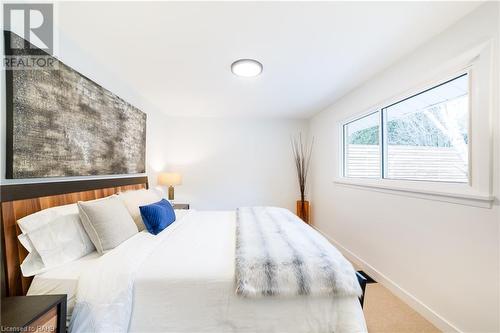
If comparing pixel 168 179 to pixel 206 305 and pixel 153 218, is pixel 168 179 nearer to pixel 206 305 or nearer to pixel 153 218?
pixel 153 218

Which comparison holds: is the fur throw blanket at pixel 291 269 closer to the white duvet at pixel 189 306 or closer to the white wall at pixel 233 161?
the white duvet at pixel 189 306

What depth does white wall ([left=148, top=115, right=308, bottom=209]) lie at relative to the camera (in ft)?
14.7

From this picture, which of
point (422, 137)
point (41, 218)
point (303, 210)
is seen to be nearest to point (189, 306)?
point (41, 218)

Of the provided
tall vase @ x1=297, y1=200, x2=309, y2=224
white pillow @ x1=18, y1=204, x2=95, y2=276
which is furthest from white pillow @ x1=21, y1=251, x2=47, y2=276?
tall vase @ x1=297, y1=200, x2=309, y2=224

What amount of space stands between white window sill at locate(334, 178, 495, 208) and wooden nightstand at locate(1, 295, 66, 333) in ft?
8.65

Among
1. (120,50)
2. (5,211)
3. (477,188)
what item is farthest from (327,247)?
(120,50)

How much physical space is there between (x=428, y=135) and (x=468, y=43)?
0.75 meters

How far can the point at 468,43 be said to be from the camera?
1.53 m

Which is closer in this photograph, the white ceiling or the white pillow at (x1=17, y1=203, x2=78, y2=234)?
the white pillow at (x1=17, y1=203, x2=78, y2=234)

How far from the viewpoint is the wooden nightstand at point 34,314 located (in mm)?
976

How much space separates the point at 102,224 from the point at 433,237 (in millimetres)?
2656

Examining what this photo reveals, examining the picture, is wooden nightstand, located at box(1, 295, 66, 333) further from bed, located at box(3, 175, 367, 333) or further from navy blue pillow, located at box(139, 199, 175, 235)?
navy blue pillow, located at box(139, 199, 175, 235)

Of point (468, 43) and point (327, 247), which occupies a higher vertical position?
point (468, 43)

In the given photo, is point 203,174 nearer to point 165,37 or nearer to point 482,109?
point 165,37
